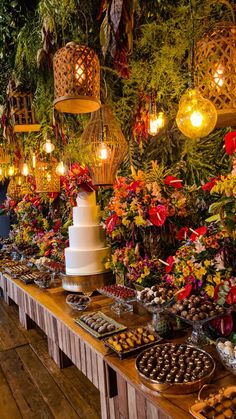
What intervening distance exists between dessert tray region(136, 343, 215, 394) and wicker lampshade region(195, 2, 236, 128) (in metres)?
1.12

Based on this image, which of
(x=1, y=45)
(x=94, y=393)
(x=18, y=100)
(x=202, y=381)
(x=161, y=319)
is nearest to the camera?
(x=202, y=381)

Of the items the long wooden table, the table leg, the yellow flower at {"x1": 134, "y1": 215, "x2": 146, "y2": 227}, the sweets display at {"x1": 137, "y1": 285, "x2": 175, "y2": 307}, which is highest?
the yellow flower at {"x1": 134, "y1": 215, "x2": 146, "y2": 227}

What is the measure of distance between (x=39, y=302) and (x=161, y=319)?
1.21 meters

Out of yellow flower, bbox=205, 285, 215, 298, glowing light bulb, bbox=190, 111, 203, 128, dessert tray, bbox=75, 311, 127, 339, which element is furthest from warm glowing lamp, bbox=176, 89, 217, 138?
dessert tray, bbox=75, 311, 127, 339

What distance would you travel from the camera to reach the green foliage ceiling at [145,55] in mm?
1967

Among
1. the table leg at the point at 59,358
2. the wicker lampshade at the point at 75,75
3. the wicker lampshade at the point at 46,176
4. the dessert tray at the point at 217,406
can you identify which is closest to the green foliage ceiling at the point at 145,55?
the wicker lampshade at the point at 75,75

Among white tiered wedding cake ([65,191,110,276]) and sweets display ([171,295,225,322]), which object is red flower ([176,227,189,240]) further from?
white tiered wedding cake ([65,191,110,276])

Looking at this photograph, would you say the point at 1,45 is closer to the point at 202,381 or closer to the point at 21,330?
the point at 21,330

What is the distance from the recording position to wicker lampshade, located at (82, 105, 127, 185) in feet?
8.07

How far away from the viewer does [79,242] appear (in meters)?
2.80

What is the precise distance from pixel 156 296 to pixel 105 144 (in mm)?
1144

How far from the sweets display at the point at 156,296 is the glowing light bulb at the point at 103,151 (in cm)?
99

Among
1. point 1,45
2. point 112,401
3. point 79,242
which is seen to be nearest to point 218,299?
point 112,401

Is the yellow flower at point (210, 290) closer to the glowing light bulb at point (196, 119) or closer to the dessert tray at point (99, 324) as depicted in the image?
the dessert tray at point (99, 324)
